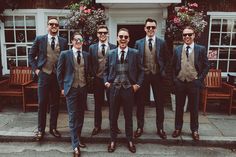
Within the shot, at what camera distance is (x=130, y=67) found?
5.55 meters

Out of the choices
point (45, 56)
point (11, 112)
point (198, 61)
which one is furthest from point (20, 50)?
point (198, 61)

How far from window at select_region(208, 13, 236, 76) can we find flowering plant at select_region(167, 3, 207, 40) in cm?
95

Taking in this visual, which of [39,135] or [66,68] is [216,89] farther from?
[39,135]

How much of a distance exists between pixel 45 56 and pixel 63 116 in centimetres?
211

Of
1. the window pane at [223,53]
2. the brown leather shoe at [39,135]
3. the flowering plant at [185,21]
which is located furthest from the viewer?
the window pane at [223,53]

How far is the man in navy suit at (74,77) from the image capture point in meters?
5.49

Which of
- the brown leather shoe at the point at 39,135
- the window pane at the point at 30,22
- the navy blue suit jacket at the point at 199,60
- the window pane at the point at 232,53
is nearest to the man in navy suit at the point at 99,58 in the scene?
the brown leather shoe at the point at 39,135

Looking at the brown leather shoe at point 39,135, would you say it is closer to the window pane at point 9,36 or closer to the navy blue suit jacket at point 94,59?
the navy blue suit jacket at point 94,59

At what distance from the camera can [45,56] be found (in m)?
5.96

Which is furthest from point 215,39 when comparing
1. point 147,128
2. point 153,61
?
point 147,128

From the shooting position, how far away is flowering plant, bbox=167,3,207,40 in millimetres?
7324

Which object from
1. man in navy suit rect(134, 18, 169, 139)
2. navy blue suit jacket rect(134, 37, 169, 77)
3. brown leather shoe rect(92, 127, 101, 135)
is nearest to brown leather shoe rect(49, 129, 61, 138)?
brown leather shoe rect(92, 127, 101, 135)

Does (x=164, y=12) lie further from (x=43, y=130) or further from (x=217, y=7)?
(x=43, y=130)

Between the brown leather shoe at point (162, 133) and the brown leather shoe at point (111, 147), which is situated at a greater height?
the brown leather shoe at point (162, 133)
